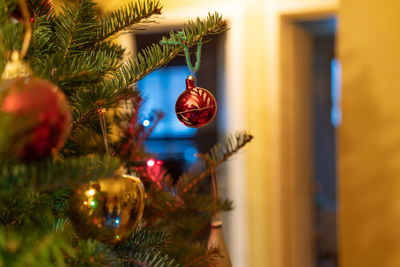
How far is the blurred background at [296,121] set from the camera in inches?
50.7

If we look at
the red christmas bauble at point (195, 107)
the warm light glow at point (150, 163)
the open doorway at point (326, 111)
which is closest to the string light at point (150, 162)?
the warm light glow at point (150, 163)

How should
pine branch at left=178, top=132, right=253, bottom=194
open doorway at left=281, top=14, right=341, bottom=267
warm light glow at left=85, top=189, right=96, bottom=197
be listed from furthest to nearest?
open doorway at left=281, top=14, right=341, bottom=267
pine branch at left=178, top=132, right=253, bottom=194
warm light glow at left=85, top=189, right=96, bottom=197

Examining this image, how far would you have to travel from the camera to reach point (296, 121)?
213cm

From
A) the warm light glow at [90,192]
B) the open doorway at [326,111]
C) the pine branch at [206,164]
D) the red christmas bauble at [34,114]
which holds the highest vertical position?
the red christmas bauble at [34,114]

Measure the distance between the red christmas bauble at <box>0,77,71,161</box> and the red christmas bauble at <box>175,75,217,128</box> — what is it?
0.29 meters

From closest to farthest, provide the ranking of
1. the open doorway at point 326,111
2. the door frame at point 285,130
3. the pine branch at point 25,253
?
the pine branch at point 25,253
the door frame at point 285,130
the open doorway at point 326,111

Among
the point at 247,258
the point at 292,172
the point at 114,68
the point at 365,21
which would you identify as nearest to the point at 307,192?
the point at 292,172

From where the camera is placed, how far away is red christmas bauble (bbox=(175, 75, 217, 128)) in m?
0.67

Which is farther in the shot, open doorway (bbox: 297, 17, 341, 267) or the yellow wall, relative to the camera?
open doorway (bbox: 297, 17, 341, 267)

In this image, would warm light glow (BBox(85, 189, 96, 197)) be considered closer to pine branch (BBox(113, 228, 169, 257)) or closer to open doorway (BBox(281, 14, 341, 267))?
pine branch (BBox(113, 228, 169, 257))

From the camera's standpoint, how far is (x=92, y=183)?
497 millimetres

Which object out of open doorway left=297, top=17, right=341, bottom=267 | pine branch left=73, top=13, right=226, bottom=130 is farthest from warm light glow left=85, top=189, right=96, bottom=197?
open doorway left=297, top=17, right=341, bottom=267

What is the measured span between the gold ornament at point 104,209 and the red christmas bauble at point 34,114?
108mm

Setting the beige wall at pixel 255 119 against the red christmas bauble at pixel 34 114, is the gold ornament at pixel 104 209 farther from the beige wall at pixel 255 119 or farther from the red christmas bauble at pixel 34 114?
the beige wall at pixel 255 119
